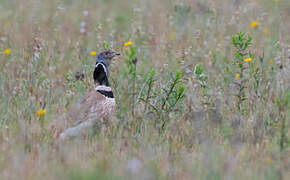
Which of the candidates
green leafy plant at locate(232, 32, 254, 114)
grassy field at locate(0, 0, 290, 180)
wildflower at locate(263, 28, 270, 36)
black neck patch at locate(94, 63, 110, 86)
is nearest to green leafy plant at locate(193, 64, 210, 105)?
grassy field at locate(0, 0, 290, 180)

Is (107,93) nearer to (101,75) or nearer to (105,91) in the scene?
(105,91)

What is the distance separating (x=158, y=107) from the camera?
6297 millimetres

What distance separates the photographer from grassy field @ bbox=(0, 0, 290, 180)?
15.2 feet

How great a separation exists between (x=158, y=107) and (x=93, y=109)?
730 millimetres

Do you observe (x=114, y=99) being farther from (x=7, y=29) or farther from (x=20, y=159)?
(x=7, y=29)

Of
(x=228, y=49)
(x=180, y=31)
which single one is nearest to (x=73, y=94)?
(x=228, y=49)

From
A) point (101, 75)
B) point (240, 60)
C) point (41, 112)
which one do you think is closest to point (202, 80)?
point (240, 60)

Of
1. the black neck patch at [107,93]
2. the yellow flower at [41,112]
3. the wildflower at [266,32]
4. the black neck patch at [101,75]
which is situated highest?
the wildflower at [266,32]

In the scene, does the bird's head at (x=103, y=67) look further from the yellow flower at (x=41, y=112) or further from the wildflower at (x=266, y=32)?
the wildflower at (x=266, y=32)

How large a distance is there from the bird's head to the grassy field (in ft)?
0.38

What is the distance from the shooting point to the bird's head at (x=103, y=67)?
6.69 meters

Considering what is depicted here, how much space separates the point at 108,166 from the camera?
14.5 feet

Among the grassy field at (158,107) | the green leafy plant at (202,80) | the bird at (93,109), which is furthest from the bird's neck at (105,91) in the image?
the green leafy plant at (202,80)

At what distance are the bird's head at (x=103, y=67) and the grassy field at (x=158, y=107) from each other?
0.12 m
